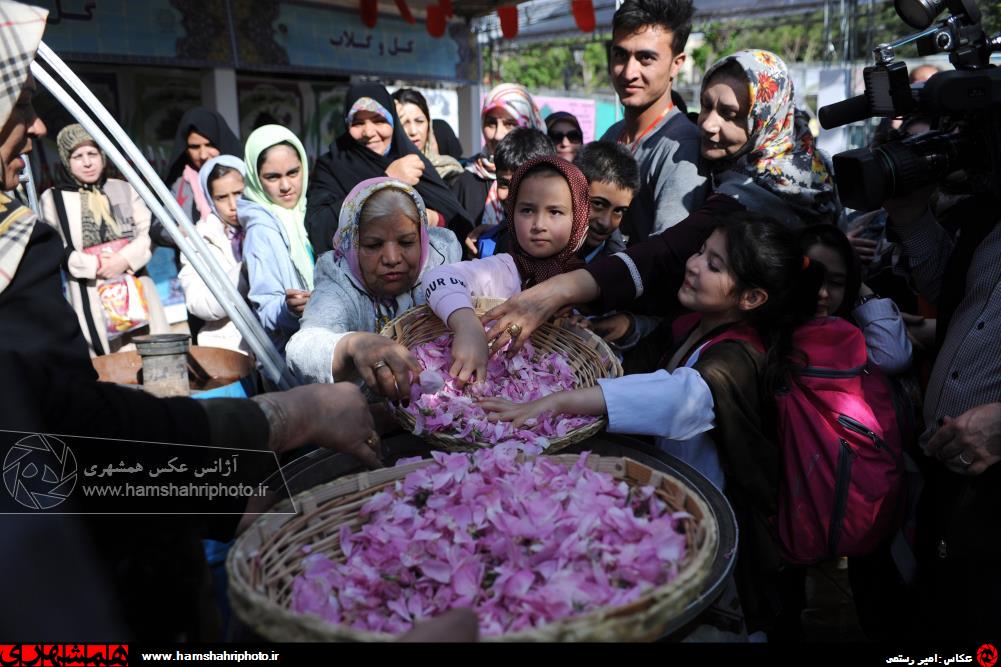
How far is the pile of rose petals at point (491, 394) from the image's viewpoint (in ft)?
5.63

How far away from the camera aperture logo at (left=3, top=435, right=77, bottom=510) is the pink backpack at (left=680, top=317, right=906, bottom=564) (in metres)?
1.59

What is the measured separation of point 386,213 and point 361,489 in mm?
1039

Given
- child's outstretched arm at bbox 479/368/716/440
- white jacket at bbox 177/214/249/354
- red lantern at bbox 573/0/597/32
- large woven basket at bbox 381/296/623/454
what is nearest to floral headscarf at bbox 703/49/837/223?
large woven basket at bbox 381/296/623/454

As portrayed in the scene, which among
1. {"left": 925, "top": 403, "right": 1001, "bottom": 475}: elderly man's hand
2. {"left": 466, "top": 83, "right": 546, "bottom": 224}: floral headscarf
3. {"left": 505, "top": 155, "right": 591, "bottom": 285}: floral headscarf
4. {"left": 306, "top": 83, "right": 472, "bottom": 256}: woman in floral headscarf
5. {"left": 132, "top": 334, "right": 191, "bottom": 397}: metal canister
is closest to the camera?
{"left": 925, "top": 403, "right": 1001, "bottom": 475}: elderly man's hand

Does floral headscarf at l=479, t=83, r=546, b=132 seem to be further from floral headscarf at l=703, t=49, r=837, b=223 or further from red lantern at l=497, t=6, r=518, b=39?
red lantern at l=497, t=6, r=518, b=39

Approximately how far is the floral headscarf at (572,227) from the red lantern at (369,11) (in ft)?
23.0

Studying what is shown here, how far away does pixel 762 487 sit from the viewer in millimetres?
1909

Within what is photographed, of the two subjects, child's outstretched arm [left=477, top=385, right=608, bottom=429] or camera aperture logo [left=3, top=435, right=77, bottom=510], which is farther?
child's outstretched arm [left=477, top=385, right=608, bottom=429]

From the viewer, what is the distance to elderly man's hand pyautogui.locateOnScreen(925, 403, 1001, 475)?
1704mm

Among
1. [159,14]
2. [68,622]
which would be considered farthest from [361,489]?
[159,14]

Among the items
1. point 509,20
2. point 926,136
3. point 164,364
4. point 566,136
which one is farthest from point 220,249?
point 509,20

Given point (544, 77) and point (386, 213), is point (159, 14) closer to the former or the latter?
point (386, 213)

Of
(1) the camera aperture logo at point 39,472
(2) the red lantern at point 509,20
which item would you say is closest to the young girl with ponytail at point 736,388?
(1) the camera aperture logo at point 39,472

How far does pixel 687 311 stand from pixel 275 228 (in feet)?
7.12
